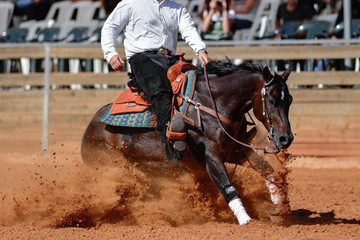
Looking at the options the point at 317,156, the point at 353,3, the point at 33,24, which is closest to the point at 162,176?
the point at 317,156

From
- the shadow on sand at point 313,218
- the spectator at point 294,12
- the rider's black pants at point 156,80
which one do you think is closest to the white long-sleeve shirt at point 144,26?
the rider's black pants at point 156,80

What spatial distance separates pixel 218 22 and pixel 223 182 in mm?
6610

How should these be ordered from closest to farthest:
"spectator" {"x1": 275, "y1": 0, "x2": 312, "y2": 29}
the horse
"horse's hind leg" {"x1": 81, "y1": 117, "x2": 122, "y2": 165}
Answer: the horse
"horse's hind leg" {"x1": 81, "y1": 117, "x2": 122, "y2": 165}
"spectator" {"x1": 275, "y1": 0, "x2": 312, "y2": 29}

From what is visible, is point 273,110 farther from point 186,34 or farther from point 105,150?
point 105,150

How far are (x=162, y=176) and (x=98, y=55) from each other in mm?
5329

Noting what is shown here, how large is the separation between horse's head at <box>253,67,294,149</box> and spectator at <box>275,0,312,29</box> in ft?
21.8

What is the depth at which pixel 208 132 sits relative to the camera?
584 cm

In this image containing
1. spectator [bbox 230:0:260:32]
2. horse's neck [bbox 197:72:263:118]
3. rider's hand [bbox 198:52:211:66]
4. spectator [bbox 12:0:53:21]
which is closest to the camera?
horse's neck [bbox 197:72:263:118]

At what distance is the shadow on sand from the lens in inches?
244

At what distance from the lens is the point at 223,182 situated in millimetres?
5637

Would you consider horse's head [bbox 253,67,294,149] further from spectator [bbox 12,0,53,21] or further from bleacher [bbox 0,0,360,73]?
spectator [bbox 12,0,53,21]

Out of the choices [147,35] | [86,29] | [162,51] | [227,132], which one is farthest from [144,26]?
[86,29]

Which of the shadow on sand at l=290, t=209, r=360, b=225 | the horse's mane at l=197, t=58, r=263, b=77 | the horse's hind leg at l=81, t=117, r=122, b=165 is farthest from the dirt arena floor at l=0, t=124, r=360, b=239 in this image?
the horse's mane at l=197, t=58, r=263, b=77

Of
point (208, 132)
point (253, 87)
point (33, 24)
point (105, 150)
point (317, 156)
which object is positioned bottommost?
point (317, 156)
